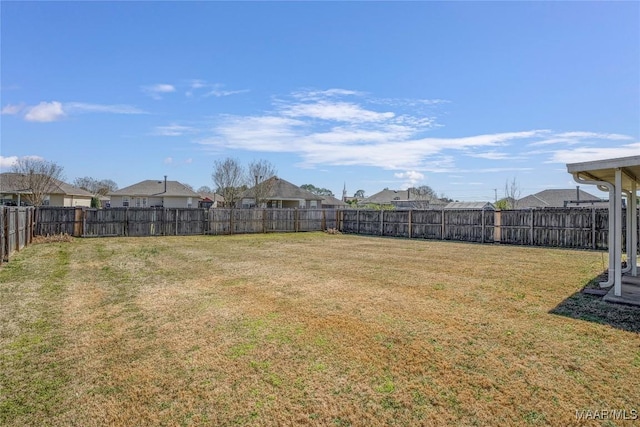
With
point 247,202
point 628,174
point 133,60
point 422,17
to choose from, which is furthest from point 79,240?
point 247,202

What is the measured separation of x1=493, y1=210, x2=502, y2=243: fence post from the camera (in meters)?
16.0

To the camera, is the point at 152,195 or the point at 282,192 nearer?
the point at 152,195

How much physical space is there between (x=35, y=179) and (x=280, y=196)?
20.3m

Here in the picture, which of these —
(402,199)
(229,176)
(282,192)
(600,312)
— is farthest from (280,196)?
(600,312)

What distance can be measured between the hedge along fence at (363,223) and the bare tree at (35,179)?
14.4 metres

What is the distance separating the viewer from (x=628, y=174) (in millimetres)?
6789

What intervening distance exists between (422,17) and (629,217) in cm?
804

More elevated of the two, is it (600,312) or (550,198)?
(550,198)

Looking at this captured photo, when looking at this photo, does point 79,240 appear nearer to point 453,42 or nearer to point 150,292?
point 150,292

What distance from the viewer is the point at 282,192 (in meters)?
37.0

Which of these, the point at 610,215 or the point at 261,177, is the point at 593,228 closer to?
the point at 610,215

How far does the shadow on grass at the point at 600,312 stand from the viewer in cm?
449

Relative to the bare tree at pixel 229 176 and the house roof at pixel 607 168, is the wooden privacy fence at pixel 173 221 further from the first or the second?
the house roof at pixel 607 168

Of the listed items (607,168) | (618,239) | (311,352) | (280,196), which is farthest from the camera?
(280,196)
